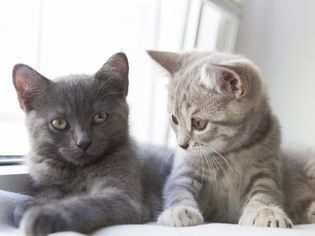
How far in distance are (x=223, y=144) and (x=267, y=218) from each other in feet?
0.97

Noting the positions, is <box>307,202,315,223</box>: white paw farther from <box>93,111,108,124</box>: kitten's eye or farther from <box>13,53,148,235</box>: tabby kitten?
<box>93,111,108,124</box>: kitten's eye

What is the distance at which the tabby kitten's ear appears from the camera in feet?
5.00

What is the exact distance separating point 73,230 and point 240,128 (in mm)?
642

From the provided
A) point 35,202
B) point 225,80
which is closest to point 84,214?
point 35,202

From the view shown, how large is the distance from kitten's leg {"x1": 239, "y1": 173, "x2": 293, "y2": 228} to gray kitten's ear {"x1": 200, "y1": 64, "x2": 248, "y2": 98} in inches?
11.8

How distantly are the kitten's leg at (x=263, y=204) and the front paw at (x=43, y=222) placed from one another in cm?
53

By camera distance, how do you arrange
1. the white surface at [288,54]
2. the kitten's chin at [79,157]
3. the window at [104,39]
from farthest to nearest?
1. the white surface at [288,54]
2. the window at [104,39]
3. the kitten's chin at [79,157]

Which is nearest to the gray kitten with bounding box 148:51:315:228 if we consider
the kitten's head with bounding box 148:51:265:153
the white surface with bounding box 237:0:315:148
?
the kitten's head with bounding box 148:51:265:153

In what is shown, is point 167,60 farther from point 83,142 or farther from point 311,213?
point 311,213

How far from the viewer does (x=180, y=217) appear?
132cm

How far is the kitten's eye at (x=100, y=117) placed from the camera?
57.0 inches

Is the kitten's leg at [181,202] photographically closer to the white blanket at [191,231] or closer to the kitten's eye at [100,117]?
the white blanket at [191,231]

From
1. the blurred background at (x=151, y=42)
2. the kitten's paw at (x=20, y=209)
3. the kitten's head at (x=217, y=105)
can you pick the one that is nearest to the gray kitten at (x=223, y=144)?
the kitten's head at (x=217, y=105)

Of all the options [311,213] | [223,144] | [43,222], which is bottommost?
[311,213]
